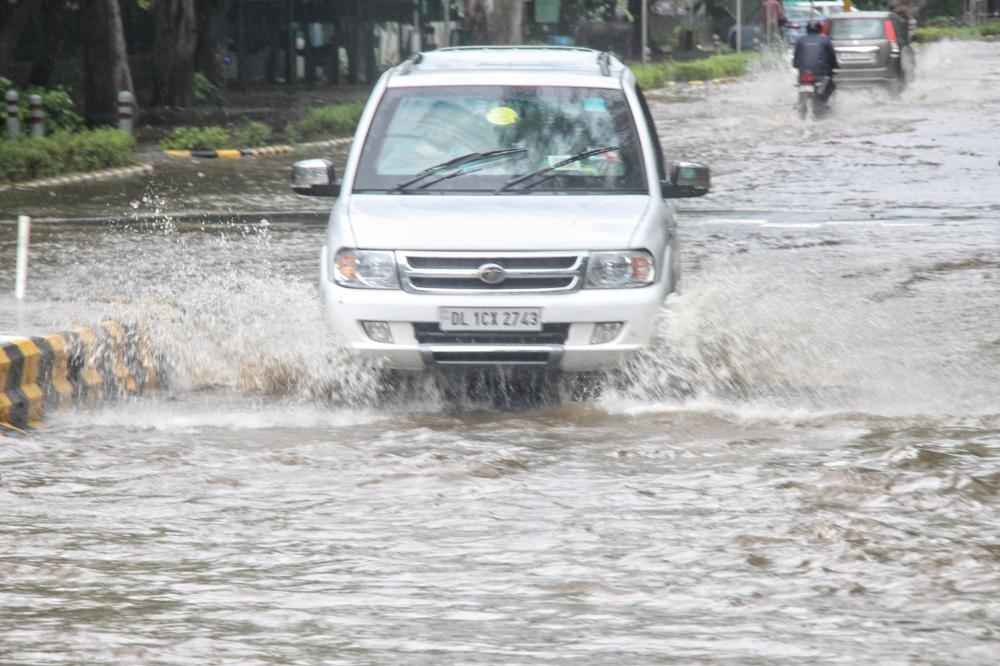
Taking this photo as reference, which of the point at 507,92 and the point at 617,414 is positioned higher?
the point at 507,92

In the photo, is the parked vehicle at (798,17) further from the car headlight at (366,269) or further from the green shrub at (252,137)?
the car headlight at (366,269)

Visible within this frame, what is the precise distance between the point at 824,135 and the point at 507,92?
735 inches

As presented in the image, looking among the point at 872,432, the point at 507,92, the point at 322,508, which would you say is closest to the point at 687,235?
the point at 507,92

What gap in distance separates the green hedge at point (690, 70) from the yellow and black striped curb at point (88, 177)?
18.0 meters

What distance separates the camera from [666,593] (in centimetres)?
556

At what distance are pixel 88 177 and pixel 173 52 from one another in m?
11.0

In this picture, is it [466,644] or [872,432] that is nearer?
[466,644]

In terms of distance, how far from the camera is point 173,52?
33.2 meters

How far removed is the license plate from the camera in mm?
8414

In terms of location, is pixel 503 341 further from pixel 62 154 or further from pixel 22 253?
pixel 62 154

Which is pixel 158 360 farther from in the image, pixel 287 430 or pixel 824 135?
pixel 824 135

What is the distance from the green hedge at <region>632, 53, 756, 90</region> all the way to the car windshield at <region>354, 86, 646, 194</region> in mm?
30801

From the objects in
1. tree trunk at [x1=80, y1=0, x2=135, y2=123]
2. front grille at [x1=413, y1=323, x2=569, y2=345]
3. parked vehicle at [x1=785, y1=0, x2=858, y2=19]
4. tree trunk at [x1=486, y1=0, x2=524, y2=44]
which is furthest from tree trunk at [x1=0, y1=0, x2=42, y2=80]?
parked vehicle at [x1=785, y1=0, x2=858, y2=19]

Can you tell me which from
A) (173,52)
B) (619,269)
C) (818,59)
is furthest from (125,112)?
(619,269)
